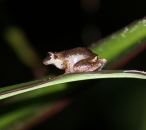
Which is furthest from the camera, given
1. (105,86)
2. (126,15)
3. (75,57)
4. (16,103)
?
(126,15)

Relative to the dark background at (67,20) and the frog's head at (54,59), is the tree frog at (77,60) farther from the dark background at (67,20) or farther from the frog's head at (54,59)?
the dark background at (67,20)

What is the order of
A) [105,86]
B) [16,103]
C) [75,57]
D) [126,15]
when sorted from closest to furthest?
[16,103]
[75,57]
[105,86]
[126,15]

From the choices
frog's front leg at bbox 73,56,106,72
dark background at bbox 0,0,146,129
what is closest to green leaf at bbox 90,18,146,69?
frog's front leg at bbox 73,56,106,72

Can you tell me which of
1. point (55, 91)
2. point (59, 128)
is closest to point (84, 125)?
point (59, 128)

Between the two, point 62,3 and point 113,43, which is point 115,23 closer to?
point 62,3

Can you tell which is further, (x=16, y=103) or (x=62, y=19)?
(x=62, y=19)

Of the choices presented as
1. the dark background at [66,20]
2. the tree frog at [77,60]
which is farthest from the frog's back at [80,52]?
the dark background at [66,20]

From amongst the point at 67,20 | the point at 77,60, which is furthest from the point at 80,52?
the point at 67,20

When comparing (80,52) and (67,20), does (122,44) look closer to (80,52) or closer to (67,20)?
(80,52)
